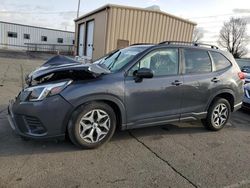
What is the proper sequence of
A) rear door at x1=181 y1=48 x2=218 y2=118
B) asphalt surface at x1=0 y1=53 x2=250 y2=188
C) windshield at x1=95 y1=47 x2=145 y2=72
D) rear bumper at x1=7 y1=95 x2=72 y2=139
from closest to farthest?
asphalt surface at x1=0 y1=53 x2=250 y2=188 → rear bumper at x1=7 y1=95 x2=72 y2=139 → windshield at x1=95 y1=47 x2=145 y2=72 → rear door at x1=181 y1=48 x2=218 y2=118

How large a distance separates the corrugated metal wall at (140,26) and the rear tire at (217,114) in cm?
1071

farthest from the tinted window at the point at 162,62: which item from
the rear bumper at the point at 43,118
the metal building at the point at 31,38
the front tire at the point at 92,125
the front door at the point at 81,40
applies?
the metal building at the point at 31,38

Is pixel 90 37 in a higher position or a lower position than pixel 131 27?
lower

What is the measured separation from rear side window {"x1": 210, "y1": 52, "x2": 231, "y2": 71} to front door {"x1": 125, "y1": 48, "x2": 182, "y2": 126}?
1.00m

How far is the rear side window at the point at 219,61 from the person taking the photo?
17.0 ft

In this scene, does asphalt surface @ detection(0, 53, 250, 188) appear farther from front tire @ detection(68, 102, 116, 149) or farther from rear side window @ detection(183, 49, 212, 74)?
rear side window @ detection(183, 49, 212, 74)

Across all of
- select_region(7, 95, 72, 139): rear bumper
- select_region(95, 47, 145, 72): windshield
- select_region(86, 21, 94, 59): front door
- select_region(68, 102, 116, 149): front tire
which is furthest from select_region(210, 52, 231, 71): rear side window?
select_region(86, 21, 94, 59): front door

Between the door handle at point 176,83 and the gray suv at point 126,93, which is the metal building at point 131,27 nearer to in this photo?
the gray suv at point 126,93

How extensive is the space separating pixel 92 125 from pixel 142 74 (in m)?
1.09

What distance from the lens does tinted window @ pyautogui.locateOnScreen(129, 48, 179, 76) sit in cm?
432

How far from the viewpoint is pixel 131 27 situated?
15.3 metres

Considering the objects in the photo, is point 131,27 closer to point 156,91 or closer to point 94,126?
point 156,91

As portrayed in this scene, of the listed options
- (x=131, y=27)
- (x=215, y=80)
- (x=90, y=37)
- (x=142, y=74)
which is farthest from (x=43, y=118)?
(x=90, y=37)

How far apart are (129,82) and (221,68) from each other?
2.20 m
